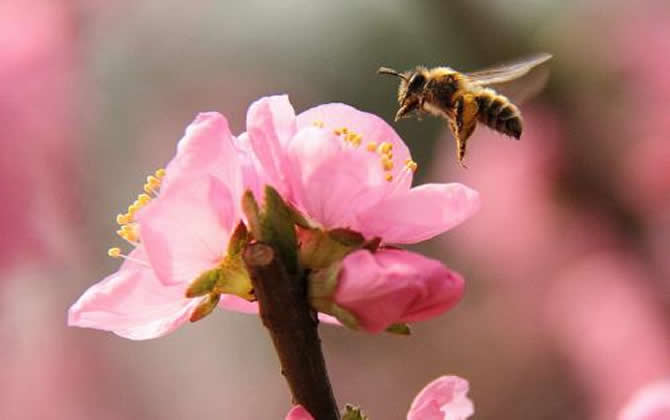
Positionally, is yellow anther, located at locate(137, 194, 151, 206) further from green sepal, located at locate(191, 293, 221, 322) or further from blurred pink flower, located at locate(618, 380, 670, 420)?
blurred pink flower, located at locate(618, 380, 670, 420)

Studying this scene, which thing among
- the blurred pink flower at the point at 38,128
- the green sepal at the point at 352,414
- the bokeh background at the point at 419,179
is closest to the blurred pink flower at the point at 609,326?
the bokeh background at the point at 419,179

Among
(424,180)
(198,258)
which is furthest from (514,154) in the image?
(198,258)

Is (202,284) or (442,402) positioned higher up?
(202,284)

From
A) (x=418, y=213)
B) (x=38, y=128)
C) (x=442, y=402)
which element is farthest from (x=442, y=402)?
(x=38, y=128)

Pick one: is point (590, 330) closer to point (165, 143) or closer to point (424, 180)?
point (424, 180)

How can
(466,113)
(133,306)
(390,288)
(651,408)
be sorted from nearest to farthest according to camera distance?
1. (390,288)
2. (133,306)
3. (651,408)
4. (466,113)

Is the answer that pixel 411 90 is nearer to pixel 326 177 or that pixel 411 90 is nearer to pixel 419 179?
pixel 326 177

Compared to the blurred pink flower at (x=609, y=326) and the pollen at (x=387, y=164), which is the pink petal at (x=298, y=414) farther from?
the blurred pink flower at (x=609, y=326)
